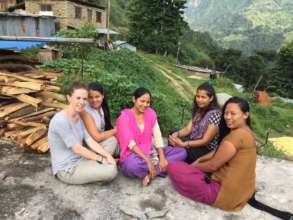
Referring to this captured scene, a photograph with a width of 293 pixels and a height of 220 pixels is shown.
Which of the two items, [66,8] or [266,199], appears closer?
[266,199]

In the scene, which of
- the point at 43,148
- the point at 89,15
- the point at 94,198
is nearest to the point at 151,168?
the point at 94,198

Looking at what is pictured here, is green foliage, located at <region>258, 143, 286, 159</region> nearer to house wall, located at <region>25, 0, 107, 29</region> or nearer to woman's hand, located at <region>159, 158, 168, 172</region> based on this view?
woman's hand, located at <region>159, 158, 168, 172</region>

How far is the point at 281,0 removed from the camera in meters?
163

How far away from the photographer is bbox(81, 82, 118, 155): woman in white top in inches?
164

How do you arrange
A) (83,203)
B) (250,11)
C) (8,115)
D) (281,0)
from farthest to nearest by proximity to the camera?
(281,0) → (250,11) → (8,115) → (83,203)

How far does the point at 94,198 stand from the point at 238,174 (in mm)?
1763

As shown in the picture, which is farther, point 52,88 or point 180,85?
point 180,85

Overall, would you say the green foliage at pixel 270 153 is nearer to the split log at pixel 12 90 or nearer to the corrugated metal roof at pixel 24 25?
the split log at pixel 12 90

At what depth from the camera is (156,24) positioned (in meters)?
34.9

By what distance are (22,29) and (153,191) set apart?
2069 centimetres

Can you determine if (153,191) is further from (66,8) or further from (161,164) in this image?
(66,8)

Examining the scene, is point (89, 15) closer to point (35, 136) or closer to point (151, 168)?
point (35, 136)

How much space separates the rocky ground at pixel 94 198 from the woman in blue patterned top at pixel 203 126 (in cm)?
64

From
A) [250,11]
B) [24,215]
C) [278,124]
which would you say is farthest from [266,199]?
[250,11]
